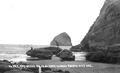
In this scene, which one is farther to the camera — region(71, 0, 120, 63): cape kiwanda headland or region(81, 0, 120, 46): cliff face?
region(81, 0, 120, 46): cliff face

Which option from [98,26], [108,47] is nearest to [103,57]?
[108,47]

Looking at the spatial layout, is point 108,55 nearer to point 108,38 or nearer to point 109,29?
point 108,38

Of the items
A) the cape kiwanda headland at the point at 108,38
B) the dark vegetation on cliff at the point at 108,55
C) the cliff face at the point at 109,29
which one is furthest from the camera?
the cliff face at the point at 109,29

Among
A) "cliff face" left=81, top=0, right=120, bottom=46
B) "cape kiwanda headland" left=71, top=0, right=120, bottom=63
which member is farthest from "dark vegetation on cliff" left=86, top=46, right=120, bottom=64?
"cliff face" left=81, top=0, right=120, bottom=46

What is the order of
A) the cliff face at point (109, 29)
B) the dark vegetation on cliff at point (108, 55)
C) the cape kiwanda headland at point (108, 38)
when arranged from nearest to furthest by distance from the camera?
the dark vegetation on cliff at point (108, 55) → the cape kiwanda headland at point (108, 38) → the cliff face at point (109, 29)

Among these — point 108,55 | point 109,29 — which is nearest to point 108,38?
point 109,29

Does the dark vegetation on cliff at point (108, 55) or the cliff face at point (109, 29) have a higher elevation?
the cliff face at point (109, 29)

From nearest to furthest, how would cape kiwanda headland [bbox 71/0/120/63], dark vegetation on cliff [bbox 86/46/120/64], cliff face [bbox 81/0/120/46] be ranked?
dark vegetation on cliff [bbox 86/46/120/64], cape kiwanda headland [bbox 71/0/120/63], cliff face [bbox 81/0/120/46]

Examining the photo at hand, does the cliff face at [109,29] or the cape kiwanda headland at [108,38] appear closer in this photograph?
the cape kiwanda headland at [108,38]

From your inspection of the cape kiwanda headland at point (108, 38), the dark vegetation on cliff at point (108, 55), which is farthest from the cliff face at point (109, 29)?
the dark vegetation on cliff at point (108, 55)

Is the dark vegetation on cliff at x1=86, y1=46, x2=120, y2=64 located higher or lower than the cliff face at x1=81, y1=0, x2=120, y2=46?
lower

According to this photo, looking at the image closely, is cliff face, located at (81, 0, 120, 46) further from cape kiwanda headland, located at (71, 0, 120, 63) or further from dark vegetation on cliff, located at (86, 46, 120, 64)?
dark vegetation on cliff, located at (86, 46, 120, 64)

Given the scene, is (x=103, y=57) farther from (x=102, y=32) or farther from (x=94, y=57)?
(x=102, y=32)

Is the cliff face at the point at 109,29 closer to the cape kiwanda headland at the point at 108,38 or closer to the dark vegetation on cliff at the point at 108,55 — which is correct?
the cape kiwanda headland at the point at 108,38
